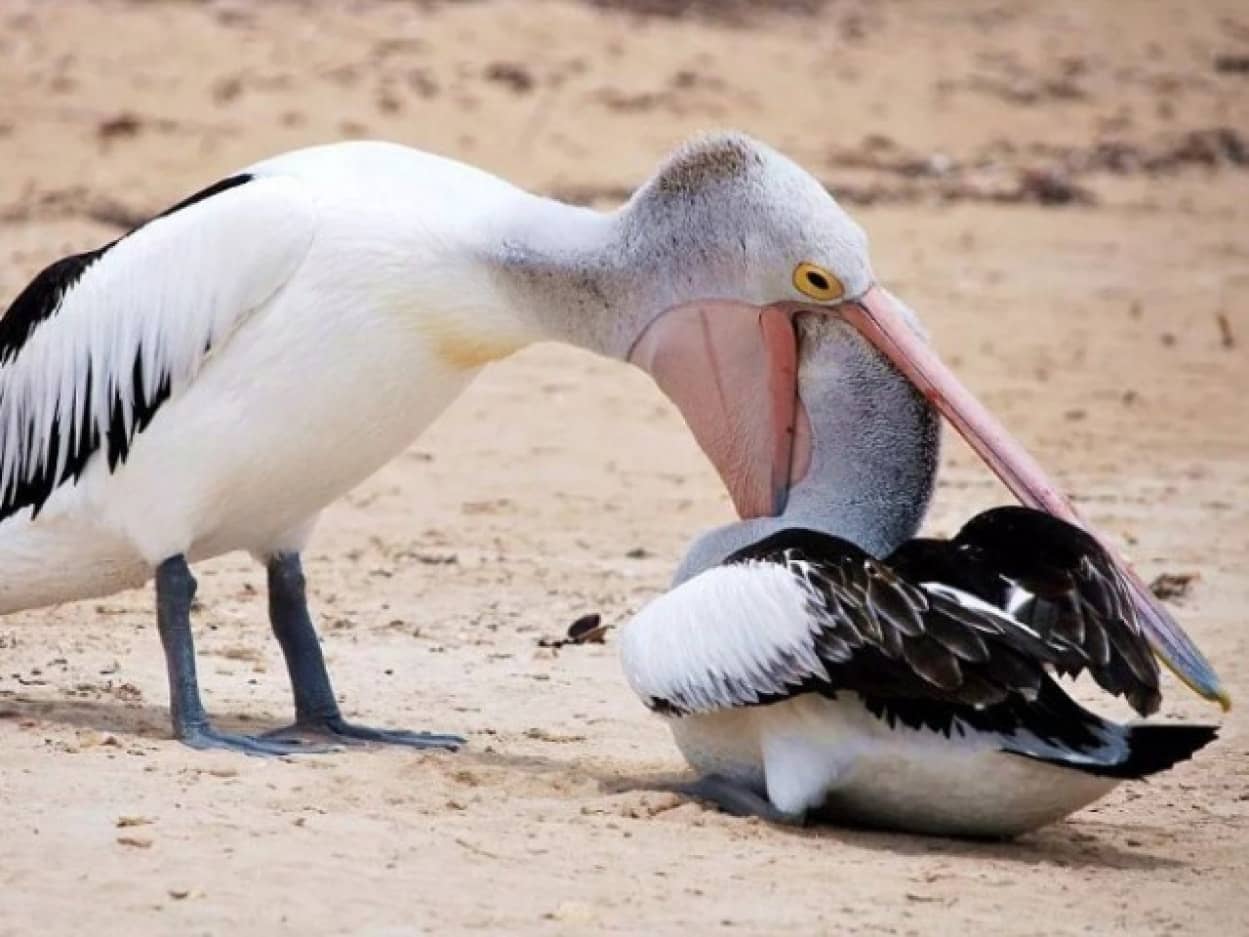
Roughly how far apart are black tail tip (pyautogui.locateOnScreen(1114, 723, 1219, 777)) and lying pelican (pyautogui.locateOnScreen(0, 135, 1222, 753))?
635 millimetres

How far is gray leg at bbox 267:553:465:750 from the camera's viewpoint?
5.92 meters

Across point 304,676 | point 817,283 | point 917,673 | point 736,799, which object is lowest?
point 736,799

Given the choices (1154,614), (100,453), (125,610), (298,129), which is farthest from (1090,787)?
(298,129)

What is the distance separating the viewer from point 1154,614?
511 cm

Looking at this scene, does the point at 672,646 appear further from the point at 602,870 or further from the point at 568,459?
the point at 568,459

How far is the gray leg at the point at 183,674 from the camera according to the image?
562cm

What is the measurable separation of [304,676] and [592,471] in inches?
119

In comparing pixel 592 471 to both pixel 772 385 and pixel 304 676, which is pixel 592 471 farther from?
pixel 772 385

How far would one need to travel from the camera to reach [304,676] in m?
6.02

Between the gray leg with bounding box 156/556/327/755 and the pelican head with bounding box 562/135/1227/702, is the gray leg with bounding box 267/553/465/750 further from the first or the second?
the pelican head with bounding box 562/135/1227/702

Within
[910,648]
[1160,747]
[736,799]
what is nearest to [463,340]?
[736,799]

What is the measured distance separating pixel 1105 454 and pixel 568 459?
6.49ft

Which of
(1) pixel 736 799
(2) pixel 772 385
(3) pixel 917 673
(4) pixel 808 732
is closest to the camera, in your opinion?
(3) pixel 917 673

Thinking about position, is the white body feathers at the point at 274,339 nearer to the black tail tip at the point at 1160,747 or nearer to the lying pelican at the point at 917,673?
the lying pelican at the point at 917,673
